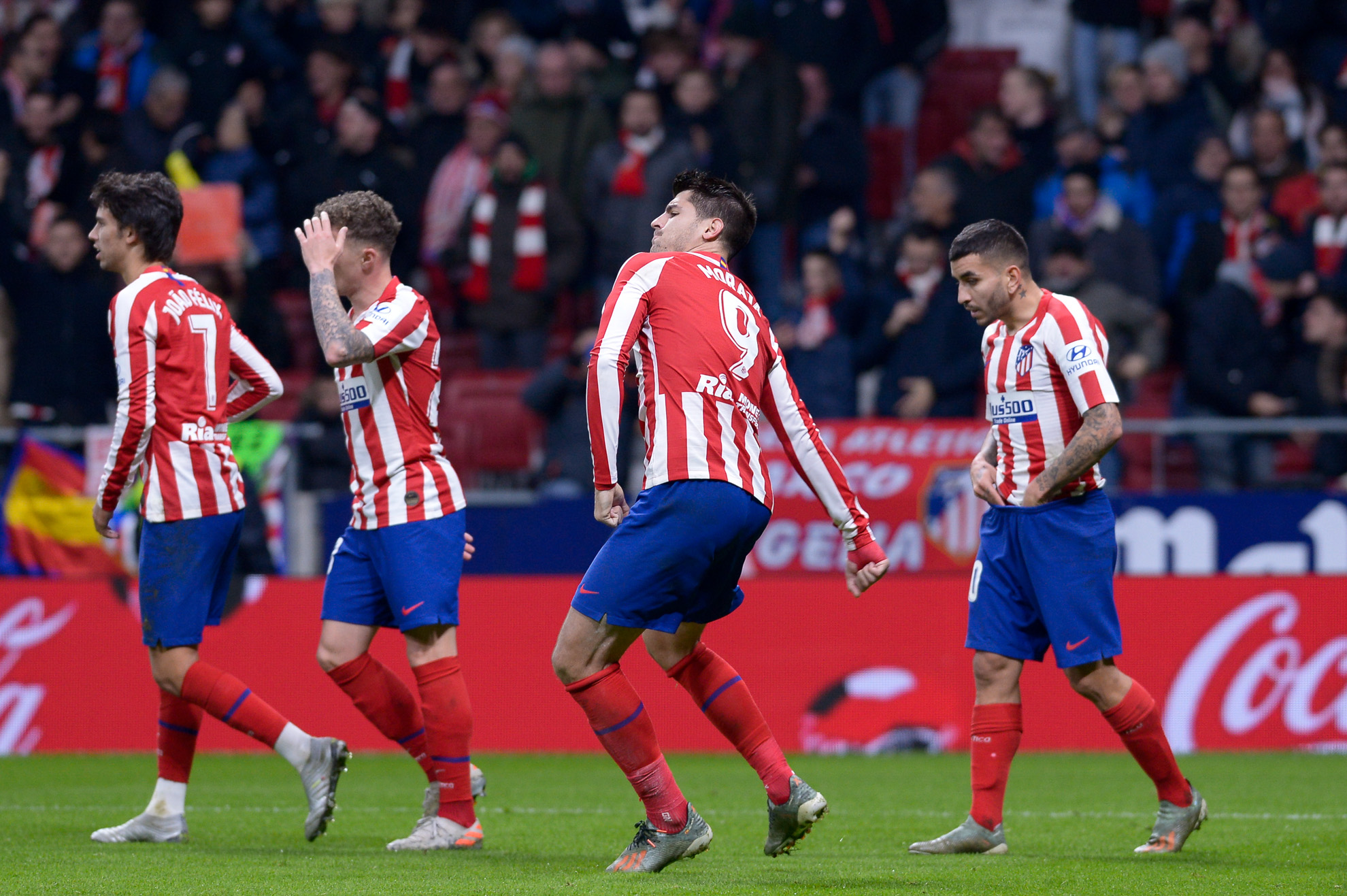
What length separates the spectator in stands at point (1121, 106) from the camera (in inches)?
536

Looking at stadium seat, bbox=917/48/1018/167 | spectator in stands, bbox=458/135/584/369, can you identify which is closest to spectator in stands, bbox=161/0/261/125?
spectator in stands, bbox=458/135/584/369

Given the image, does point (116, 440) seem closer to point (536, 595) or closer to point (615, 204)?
point (536, 595)

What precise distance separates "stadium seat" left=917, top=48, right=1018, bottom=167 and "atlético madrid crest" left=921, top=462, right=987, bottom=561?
5.19 m

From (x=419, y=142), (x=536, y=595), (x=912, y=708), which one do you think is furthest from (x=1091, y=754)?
(x=419, y=142)

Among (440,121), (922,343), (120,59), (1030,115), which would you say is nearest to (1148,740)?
(922,343)

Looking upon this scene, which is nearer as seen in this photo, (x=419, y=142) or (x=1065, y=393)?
(x=1065, y=393)

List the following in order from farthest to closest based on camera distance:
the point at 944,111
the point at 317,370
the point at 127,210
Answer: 1. the point at 944,111
2. the point at 317,370
3. the point at 127,210

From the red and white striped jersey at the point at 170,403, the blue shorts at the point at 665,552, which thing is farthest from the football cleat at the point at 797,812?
the red and white striped jersey at the point at 170,403

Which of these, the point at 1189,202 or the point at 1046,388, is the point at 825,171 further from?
the point at 1046,388

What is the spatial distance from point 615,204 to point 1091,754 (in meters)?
5.82

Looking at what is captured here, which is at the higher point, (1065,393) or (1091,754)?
(1065,393)

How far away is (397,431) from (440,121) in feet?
29.1

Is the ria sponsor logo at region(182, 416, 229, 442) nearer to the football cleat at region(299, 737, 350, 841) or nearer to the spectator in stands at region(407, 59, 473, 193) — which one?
the football cleat at region(299, 737, 350, 841)

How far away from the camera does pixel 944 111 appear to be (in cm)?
1530
